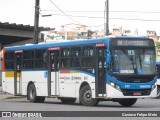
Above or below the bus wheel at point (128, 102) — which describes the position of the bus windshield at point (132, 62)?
above

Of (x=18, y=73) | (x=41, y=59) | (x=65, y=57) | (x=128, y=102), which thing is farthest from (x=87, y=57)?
(x=18, y=73)

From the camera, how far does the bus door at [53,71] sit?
27433 millimetres

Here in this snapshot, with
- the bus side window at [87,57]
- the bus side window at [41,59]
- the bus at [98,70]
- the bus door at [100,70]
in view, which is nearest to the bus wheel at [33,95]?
the bus at [98,70]

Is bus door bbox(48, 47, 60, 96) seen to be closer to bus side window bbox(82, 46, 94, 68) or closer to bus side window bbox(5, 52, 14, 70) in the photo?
bus side window bbox(82, 46, 94, 68)

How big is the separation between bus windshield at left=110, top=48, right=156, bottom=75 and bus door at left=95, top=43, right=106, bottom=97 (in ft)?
1.60

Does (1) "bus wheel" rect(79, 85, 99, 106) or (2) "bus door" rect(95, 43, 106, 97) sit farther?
(1) "bus wheel" rect(79, 85, 99, 106)

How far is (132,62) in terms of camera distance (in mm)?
24016

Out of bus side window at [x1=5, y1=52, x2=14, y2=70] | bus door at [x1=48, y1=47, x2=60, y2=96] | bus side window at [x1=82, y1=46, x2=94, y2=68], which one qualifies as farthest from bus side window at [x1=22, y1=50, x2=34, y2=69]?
bus side window at [x1=82, y1=46, x2=94, y2=68]

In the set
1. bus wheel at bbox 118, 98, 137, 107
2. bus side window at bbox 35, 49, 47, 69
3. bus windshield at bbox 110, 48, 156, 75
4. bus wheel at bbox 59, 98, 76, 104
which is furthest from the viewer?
bus wheel at bbox 59, 98, 76, 104

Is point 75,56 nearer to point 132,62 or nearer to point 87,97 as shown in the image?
point 87,97

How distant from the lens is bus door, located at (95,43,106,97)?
2416 centimetres

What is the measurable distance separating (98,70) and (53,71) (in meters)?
3.82

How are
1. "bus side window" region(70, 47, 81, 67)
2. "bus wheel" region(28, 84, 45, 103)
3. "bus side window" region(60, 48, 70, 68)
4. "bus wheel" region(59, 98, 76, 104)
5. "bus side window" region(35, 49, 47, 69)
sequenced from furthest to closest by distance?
"bus wheel" region(28, 84, 45, 103) → "bus wheel" region(59, 98, 76, 104) → "bus side window" region(35, 49, 47, 69) → "bus side window" region(60, 48, 70, 68) → "bus side window" region(70, 47, 81, 67)

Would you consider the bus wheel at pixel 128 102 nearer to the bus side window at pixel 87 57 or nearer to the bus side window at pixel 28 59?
the bus side window at pixel 87 57
